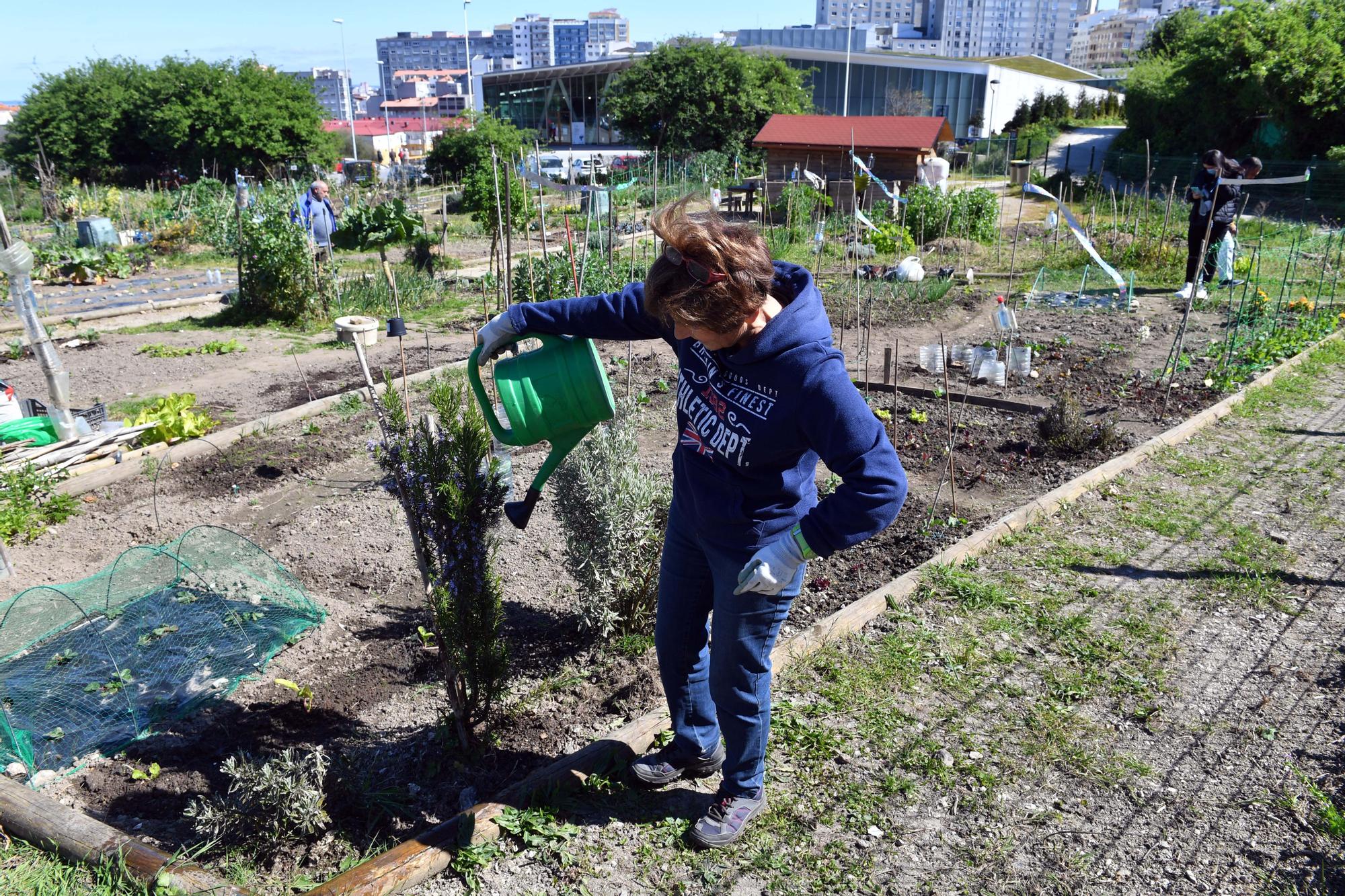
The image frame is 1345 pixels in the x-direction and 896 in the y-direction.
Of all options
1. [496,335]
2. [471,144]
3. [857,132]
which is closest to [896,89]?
[471,144]

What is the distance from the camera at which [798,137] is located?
2023 centimetres

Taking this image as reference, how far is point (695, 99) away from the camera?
2581 centimetres

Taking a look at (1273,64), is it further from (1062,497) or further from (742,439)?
(742,439)

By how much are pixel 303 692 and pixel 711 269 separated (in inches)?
82.4

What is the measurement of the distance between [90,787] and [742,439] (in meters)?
2.17

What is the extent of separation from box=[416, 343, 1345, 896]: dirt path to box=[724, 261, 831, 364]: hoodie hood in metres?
1.31

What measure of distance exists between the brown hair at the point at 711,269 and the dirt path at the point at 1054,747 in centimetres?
140

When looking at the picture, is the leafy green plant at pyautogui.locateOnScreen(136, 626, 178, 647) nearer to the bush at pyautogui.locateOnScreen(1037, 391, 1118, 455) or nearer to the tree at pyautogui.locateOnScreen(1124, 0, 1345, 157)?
the bush at pyautogui.locateOnScreen(1037, 391, 1118, 455)

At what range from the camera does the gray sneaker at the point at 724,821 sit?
7.74ft

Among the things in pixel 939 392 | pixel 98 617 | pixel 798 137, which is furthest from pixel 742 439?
pixel 798 137

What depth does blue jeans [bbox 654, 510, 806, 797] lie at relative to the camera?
7.09 feet

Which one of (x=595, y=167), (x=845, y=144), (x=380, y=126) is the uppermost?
(x=380, y=126)

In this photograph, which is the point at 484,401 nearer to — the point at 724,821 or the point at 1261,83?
the point at 724,821

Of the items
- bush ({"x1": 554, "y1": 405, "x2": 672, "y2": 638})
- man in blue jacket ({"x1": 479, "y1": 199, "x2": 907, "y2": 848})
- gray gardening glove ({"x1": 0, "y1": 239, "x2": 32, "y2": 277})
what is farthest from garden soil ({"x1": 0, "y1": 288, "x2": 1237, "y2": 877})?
gray gardening glove ({"x1": 0, "y1": 239, "x2": 32, "y2": 277})
